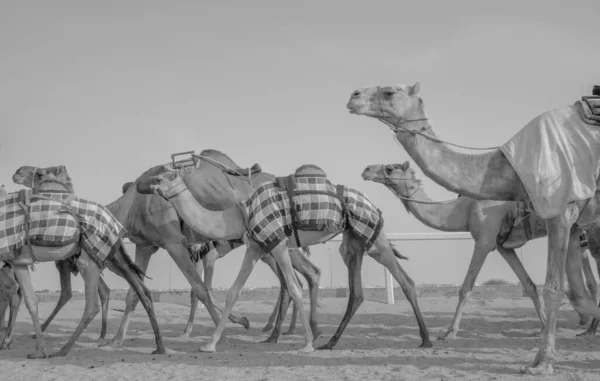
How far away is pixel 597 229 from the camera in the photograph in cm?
990

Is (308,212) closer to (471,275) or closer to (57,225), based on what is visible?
(471,275)

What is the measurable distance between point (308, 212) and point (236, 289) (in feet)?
4.32

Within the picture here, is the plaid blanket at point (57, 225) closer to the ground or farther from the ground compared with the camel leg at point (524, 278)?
farther from the ground

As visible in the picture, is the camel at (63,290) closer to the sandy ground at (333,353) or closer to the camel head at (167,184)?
the sandy ground at (333,353)

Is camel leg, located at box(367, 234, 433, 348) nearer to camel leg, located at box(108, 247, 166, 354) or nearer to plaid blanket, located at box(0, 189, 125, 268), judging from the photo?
camel leg, located at box(108, 247, 166, 354)

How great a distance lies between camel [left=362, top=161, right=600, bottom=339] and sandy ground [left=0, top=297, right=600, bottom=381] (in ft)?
2.32

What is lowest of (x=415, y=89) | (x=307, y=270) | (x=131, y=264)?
Answer: (x=307, y=270)

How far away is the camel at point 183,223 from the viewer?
985cm

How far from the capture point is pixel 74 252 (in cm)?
A: 917

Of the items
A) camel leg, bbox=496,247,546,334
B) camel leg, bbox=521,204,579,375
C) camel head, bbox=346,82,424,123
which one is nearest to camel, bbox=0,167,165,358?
camel head, bbox=346,82,424,123

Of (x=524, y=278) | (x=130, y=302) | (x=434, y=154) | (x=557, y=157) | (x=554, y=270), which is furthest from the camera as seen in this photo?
(x=524, y=278)

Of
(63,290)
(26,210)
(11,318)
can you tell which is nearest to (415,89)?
(26,210)

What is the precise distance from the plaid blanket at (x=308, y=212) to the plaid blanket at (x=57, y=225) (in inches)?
69.5

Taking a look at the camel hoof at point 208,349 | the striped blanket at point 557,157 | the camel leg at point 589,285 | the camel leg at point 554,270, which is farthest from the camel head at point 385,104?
the camel leg at point 589,285
